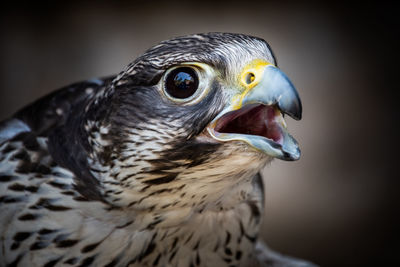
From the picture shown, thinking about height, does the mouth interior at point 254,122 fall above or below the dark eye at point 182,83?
below

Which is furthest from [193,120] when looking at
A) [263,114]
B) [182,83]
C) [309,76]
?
[309,76]

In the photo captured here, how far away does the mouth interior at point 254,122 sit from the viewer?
1.60 meters

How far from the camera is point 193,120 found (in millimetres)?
1665

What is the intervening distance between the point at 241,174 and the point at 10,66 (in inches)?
153

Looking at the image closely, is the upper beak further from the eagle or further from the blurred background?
the blurred background

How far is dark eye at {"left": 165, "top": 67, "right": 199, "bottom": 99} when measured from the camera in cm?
167

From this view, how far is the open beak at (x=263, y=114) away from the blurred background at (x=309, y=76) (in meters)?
3.41

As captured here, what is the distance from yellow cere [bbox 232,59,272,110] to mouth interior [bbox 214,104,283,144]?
3 cm

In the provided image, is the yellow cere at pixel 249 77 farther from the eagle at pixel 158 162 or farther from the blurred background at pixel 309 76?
the blurred background at pixel 309 76

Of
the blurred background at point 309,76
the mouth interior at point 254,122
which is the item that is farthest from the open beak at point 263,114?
the blurred background at point 309,76

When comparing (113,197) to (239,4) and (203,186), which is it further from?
(239,4)

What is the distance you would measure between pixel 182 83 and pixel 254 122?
0.27 metres

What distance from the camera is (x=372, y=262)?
4.97 metres

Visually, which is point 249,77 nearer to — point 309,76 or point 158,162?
point 158,162
